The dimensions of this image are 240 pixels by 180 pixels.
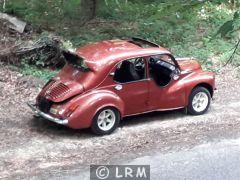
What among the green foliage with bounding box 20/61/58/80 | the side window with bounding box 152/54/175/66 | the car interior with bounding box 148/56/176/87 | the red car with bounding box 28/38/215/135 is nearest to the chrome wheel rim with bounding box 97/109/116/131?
the red car with bounding box 28/38/215/135

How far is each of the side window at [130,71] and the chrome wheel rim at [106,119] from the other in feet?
2.11

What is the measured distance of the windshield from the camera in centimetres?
959

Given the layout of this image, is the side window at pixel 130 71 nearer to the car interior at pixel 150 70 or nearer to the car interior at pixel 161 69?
the car interior at pixel 150 70

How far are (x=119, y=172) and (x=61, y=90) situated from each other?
88.1 inches

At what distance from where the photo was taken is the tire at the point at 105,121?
30.0 feet

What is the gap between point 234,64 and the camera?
1407cm

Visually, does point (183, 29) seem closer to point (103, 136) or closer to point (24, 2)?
point (24, 2)

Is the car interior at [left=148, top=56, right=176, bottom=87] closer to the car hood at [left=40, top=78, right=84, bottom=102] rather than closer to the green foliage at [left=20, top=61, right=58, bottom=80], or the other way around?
the car hood at [left=40, top=78, right=84, bottom=102]

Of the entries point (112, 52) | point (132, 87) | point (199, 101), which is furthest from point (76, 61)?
point (199, 101)

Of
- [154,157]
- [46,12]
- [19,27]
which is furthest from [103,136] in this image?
[46,12]

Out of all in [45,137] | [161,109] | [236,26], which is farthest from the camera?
[161,109]

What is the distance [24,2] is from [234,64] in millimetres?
6210

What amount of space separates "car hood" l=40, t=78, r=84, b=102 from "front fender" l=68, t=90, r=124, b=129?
0.14 m

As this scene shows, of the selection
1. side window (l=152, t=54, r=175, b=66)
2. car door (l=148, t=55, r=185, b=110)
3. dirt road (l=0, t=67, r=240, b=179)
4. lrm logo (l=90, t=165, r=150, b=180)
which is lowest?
lrm logo (l=90, t=165, r=150, b=180)
